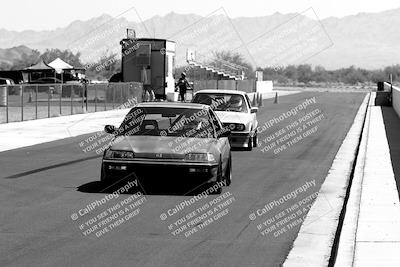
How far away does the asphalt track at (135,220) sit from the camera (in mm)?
8352

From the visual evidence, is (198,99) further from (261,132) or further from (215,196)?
(215,196)

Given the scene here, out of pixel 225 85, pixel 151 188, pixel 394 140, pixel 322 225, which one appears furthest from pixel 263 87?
pixel 322 225

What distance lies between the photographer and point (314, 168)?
17.6 metres

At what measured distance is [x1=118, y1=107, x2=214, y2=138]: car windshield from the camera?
534 inches

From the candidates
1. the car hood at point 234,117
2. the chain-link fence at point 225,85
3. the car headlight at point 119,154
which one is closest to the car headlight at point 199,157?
the car headlight at point 119,154

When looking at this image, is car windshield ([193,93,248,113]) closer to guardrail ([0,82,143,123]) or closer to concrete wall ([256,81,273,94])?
guardrail ([0,82,143,123])

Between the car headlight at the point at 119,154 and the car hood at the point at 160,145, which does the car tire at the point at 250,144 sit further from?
the car headlight at the point at 119,154

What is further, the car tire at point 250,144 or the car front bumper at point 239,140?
the car tire at point 250,144

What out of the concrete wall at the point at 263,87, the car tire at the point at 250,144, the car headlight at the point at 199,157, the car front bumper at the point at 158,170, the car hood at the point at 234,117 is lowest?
the concrete wall at the point at 263,87

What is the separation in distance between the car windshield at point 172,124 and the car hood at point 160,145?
239 millimetres

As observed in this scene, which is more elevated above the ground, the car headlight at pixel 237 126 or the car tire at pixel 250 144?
the car headlight at pixel 237 126

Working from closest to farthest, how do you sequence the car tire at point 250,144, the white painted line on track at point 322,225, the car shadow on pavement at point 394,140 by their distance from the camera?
1. the white painted line on track at point 322,225
2. the car shadow on pavement at point 394,140
3. the car tire at point 250,144

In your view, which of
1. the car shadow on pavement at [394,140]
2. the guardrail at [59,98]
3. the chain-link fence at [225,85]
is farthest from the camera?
the chain-link fence at [225,85]

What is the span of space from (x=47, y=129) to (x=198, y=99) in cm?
947
